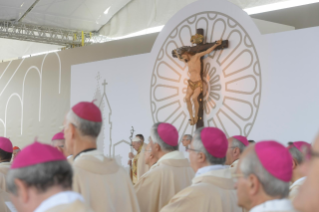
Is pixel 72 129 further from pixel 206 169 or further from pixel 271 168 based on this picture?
pixel 271 168

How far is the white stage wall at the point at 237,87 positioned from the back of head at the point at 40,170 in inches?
208

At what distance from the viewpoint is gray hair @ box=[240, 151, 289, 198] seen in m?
2.08

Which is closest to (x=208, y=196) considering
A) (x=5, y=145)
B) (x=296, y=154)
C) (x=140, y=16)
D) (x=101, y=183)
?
(x=101, y=183)

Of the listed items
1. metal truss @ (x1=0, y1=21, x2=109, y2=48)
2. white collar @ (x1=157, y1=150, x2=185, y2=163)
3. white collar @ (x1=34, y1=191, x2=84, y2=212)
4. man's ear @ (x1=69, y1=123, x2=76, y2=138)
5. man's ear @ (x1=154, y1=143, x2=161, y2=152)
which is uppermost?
metal truss @ (x1=0, y1=21, x2=109, y2=48)

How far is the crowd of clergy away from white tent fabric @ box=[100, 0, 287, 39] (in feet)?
26.4

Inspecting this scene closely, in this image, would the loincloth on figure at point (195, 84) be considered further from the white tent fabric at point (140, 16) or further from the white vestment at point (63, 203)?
the white vestment at point (63, 203)

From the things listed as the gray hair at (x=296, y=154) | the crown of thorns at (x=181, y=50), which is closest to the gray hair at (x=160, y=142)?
the gray hair at (x=296, y=154)

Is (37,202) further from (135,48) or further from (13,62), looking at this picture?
(13,62)

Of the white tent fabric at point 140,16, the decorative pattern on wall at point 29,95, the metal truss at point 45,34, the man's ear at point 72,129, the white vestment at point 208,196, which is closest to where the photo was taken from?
the man's ear at point 72,129

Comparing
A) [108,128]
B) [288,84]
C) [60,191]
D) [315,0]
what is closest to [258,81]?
[288,84]

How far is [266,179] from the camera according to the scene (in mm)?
2092

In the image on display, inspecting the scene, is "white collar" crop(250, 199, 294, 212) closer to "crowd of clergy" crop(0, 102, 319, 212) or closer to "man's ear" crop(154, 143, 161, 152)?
"crowd of clergy" crop(0, 102, 319, 212)

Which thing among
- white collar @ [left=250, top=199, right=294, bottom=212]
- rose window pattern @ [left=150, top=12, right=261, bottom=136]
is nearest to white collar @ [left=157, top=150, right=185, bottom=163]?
white collar @ [left=250, top=199, right=294, bottom=212]

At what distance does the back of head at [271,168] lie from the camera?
2.08 meters
